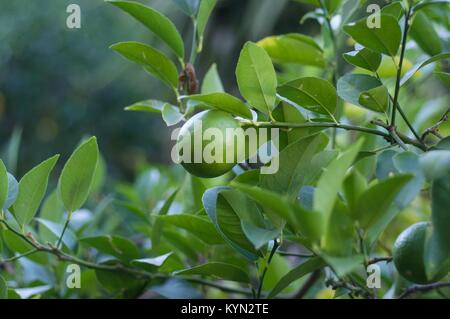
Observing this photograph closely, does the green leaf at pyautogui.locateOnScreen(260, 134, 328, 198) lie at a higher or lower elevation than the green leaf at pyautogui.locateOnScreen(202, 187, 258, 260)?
higher

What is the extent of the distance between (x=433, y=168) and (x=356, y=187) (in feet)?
0.16

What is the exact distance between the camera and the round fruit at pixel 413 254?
0.42 metres

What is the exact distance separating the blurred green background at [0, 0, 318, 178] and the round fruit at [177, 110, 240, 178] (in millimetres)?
2470

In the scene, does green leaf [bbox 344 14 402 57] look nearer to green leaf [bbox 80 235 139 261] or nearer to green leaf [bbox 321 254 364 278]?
green leaf [bbox 321 254 364 278]

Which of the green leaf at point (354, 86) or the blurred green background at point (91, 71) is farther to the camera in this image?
the blurred green background at point (91, 71)

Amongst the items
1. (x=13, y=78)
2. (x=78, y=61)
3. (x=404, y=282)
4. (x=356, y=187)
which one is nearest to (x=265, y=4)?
(x=78, y=61)

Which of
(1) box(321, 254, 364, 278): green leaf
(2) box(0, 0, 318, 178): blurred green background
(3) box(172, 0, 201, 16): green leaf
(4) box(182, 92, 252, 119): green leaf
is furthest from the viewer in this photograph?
(2) box(0, 0, 318, 178): blurred green background

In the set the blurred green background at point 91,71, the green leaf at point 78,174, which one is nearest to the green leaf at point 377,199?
the green leaf at point 78,174

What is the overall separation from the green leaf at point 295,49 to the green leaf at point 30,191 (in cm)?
27

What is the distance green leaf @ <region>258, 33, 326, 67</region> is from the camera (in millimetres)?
656

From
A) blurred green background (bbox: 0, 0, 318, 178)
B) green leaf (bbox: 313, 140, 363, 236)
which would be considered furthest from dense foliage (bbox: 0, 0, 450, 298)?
blurred green background (bbox: 0, 0, 318, 178)

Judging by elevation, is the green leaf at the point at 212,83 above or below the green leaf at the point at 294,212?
above

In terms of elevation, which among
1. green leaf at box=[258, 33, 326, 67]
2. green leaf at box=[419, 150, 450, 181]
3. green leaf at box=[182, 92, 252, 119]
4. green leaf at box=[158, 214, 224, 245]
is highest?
green leaf at box=[258, 33, 326, 67]

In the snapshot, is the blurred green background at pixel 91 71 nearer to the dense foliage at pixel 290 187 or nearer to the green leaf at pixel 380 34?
the dense foliage at pixel 290 187
